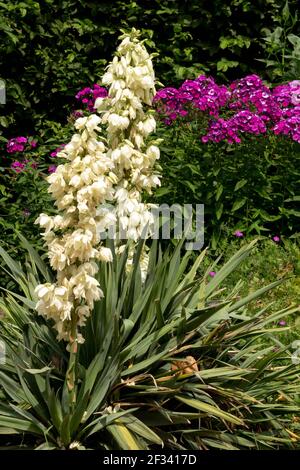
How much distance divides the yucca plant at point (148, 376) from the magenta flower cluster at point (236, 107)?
1.84 meters

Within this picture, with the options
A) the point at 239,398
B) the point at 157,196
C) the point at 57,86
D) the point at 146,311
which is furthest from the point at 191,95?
the point at 239,398

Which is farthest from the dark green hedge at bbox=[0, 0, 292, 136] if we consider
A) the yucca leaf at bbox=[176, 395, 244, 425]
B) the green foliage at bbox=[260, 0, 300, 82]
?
the yucca leaf at bbox=[176, 395, 244, 425]

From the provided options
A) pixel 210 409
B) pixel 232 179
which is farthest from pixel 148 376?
pixel 232 179

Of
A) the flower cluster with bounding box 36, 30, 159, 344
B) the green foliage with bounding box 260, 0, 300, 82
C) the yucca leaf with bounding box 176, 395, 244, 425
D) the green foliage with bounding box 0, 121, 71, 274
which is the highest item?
the flower cluster with bounding box 36, 30, 159, 344

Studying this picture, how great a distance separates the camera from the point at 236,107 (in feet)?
21.3

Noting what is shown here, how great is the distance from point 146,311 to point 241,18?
510 cm

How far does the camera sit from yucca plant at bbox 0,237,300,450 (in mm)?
3734

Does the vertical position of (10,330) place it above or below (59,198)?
below

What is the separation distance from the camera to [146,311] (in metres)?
4.20

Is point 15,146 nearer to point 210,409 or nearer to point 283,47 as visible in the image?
point 283,47

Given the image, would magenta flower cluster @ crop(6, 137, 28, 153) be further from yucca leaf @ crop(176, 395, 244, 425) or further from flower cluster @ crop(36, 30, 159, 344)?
yucca leaf @ crop(176, 395, 244, 425)

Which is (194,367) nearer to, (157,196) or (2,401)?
(2,401)

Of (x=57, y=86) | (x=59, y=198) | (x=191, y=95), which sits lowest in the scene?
(x=57, y=86)

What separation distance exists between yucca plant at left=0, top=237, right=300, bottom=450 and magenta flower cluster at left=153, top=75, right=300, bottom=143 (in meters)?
1.84
